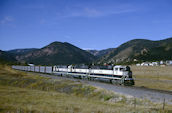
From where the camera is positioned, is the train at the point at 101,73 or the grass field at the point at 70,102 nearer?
the grass field at the point at 70,102

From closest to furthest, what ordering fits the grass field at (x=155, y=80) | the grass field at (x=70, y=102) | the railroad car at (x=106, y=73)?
1. the grass field at (x=70, y=102)
2. the railroad car at (x=106, y=73)
3. the grass field at (x=155, y=80)

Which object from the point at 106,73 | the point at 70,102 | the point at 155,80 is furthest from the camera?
the point at 155,80

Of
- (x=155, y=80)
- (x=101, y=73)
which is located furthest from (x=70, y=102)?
(x=155, y=80)

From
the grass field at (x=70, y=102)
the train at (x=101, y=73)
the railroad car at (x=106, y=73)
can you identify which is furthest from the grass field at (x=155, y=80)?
the grass field at (x=70, y=102)

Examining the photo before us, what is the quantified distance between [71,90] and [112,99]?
39.4ft

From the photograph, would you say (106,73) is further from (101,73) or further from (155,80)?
(155,80)

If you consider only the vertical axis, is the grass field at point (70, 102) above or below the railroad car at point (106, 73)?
below

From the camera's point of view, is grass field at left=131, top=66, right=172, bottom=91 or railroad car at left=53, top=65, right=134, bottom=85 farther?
grass field at left=131, top=66, right=172, bottom=91

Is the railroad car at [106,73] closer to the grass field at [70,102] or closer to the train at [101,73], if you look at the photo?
the train at [101,73]

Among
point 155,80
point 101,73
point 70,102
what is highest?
point 101,73

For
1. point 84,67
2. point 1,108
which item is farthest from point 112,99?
point 84,67

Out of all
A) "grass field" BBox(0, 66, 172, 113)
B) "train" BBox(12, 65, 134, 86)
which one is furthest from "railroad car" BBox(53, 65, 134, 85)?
"grass field" BBox(0, 66, 172, 113)

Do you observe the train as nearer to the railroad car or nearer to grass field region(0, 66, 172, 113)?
the railroad car

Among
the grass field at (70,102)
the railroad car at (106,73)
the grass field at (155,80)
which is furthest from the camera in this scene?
the grass field at (155,80)
